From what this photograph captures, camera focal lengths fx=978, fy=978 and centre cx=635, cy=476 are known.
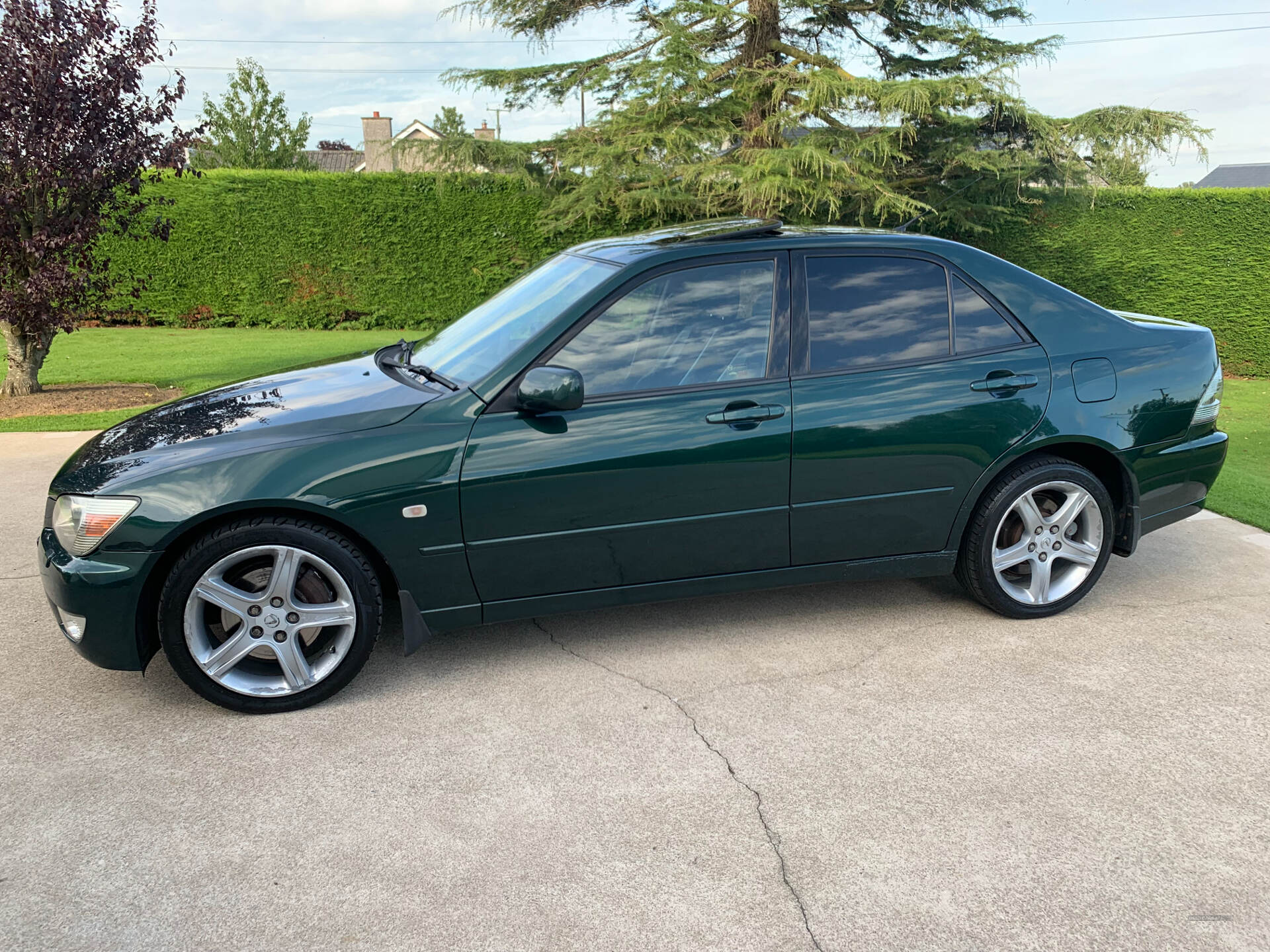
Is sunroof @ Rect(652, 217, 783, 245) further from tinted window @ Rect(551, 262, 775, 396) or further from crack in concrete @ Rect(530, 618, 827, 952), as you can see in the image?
crack in concrete @ Rect(530, 618, 827, 952)

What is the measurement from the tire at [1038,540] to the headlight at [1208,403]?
593mm

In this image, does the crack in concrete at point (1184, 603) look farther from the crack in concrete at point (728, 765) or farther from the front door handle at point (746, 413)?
the front door handle at point (746, 413)

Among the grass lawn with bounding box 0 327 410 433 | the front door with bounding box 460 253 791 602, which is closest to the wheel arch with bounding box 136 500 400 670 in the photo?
the front door with bounding box 460 253 791 602

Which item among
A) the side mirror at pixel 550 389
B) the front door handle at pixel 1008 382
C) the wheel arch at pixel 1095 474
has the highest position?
the side mirror at pixel 550 389

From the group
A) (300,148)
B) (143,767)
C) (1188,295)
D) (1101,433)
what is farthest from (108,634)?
(300,148)

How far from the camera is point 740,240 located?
4008 mm

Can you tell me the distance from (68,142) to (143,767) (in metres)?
7.97

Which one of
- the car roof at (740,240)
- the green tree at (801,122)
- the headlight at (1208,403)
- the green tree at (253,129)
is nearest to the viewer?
the car roof at (740,240)

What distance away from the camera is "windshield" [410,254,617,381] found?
388 centimetres

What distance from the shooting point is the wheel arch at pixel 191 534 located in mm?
3377

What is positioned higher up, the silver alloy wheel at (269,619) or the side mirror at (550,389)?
the side mirror at (550,389)

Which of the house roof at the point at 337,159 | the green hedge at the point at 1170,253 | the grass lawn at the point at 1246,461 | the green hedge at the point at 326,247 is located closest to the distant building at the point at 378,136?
the house roof at the point at 337,159

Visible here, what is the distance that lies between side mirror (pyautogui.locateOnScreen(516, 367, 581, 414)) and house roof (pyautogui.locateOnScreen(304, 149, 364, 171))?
195 feet

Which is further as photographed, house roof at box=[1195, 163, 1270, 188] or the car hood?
house roof at box=[1195, 163, 1270, 188]
